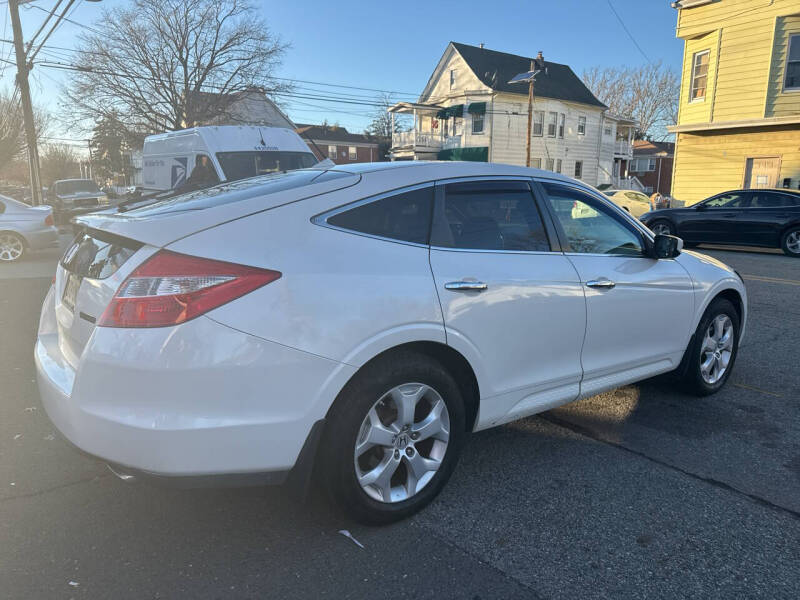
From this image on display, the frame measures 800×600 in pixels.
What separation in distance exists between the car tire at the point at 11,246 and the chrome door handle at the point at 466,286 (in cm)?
1171

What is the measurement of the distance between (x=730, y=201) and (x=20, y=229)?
51.7 feet

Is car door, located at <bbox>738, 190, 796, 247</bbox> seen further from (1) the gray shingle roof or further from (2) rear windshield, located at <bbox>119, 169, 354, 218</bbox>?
(1) the gray shingle roof

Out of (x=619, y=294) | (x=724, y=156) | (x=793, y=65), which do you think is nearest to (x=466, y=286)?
(x=619, y=294)

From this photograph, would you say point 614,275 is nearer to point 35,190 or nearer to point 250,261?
point 250,261

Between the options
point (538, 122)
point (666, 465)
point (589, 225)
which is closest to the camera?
point (666, 465)

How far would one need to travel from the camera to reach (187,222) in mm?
2404

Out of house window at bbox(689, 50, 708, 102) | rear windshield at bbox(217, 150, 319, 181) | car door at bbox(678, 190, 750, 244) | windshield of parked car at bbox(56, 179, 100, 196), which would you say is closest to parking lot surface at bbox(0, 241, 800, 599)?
rear windshield at bbox(217, 150, 319, 181)

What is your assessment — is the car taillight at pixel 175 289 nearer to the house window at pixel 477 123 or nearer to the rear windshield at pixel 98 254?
the rear windshield at pixel 98 254

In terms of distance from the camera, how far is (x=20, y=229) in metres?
11.6

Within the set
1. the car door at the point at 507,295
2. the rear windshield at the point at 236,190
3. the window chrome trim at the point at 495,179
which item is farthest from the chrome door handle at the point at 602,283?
the rear windshield at the point at 236,190

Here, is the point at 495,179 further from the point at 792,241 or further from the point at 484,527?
the point at 792,241

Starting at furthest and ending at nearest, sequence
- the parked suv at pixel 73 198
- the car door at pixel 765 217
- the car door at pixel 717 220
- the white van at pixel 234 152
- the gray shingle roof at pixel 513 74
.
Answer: the gray shingle roof at pixel 513 74 < the parked suv at pixel 73 198 < the car door at pixel 717 220 < the car door at pixel 765 217 < the white van at pixel 234 152

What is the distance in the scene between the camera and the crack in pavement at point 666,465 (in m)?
2.99

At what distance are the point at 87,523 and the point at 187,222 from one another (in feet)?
4.99
